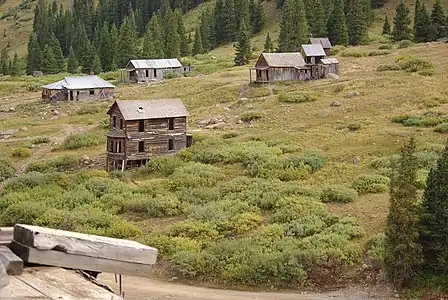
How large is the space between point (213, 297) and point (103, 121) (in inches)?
1736

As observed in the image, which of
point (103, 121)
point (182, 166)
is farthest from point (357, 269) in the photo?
point (103, 121)

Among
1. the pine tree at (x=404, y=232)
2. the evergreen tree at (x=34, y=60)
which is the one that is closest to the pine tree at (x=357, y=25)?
the evergreen tree at (x=34, y=60)

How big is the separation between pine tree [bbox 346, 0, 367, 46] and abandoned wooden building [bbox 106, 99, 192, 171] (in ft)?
196

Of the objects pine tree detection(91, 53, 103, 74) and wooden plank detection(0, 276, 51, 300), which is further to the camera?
pine tree detection(91, 53, 103, 74)

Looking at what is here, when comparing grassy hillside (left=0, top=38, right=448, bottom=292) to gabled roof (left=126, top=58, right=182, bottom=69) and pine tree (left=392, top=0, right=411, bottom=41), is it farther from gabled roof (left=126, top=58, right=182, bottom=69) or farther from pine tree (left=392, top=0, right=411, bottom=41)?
pine tree (left=392, top=0, right=411, bottom=41)

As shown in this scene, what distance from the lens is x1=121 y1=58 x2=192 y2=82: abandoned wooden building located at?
94.2m

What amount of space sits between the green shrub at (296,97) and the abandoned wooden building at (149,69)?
3513 cm

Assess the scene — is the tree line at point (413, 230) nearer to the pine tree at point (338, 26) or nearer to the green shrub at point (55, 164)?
the green shrub at point (55, 164)

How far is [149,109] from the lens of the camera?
157ft

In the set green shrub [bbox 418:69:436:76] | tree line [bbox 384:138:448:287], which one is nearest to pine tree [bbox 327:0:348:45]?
green shrub [bbox 418:69:436:76]

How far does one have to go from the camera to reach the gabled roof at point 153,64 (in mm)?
93750

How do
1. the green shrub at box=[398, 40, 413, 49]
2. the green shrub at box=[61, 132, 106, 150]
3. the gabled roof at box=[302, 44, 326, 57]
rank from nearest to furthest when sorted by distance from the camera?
the green shrub at box=[61, 132, 106, 150], the gabled roof at box=[302, 44, 326, 57], the green shrub at box=[398, 40, 413, 49]

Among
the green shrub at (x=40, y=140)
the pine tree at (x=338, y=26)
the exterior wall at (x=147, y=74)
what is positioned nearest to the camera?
the green shrub at (x=40, y=140)

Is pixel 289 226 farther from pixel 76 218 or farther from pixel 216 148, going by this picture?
pixel 216 148
